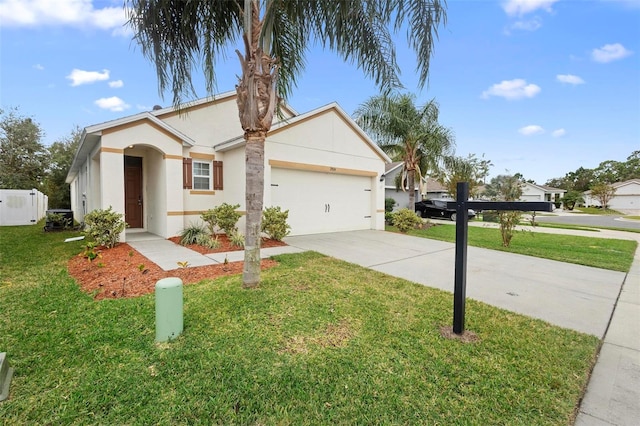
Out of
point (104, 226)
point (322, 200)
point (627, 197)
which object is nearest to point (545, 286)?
point (322, 200)

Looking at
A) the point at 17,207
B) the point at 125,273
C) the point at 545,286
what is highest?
the point at 17,207

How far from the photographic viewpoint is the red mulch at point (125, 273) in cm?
473

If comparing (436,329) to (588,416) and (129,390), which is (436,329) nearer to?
(588,416)

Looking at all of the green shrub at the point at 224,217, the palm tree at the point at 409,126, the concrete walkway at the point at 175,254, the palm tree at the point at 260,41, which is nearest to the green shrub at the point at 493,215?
the palm tree at the point at 409,126

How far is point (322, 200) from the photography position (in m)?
12.1

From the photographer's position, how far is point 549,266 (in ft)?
23.5

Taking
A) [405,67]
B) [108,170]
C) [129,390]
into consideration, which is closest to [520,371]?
[129,390]

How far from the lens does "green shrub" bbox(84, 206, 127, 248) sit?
305 inches

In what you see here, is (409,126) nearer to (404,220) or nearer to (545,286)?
(404,220)

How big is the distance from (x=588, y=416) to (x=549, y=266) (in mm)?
6080

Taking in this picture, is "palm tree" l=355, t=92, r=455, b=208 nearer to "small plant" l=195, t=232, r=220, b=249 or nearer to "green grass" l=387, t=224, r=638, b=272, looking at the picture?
"green grass" l=387, t=224, r=638, b=272

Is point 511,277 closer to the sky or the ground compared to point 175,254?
closer to the ground

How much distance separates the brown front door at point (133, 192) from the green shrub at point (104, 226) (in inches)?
145

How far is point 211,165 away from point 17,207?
13.3 meters
